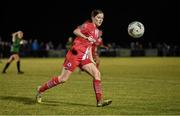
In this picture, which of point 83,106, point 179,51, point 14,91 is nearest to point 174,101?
point 83,106

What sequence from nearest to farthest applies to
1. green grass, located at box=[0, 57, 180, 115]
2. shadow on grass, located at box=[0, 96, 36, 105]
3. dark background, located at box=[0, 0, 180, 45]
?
green grass, located at box=[0, 57, 180, 115] → shadow on grass, located at box=[0, 96, 36, 105] → dark background, located at box=[0, 0, 180, 45]

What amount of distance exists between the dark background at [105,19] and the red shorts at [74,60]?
51.5 m

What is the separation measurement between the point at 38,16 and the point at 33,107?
5354cm

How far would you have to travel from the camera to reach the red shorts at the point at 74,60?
481 inches

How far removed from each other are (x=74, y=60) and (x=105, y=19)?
2082 inches

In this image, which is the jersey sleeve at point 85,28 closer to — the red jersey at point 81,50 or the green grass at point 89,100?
the red jersey at point 81,50

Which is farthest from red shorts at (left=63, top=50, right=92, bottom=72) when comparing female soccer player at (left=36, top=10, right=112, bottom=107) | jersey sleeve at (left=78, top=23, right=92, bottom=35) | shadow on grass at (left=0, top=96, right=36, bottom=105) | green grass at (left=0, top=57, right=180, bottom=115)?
shadow on grass at (left=0, top=96, right=36, bottom=105)

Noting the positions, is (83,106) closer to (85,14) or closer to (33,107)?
(33,107)

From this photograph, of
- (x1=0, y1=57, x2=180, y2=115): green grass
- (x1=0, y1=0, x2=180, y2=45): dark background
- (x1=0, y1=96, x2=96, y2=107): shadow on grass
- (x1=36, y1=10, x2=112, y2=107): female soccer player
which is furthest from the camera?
(x1=0, y1=0, x2=180, y2=45): dark background

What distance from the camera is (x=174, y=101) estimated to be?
1313 centimetres

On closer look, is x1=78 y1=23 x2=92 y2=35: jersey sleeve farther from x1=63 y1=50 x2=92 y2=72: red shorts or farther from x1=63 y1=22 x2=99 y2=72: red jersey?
x1=63 y1=50 x2=92 y2=72: red shorts

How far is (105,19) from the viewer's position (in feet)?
213

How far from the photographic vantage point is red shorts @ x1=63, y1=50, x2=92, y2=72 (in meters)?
12.2

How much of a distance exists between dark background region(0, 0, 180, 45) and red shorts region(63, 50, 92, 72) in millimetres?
51476
